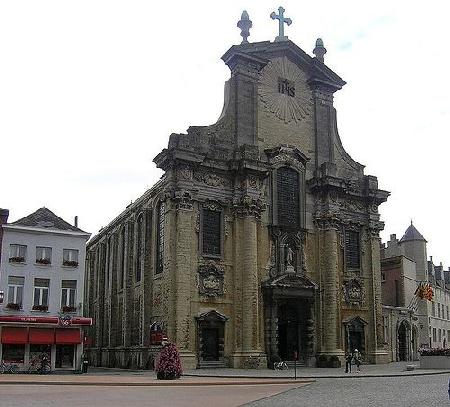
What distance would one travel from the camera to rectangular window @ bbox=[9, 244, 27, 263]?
3862 centimetres

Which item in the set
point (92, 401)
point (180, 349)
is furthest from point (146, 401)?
point (180, 349)

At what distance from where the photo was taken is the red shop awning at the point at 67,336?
38.2 meters

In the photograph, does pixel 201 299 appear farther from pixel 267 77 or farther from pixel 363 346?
pixel 267 77

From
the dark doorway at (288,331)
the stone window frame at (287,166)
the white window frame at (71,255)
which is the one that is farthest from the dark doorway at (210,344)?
the white window frame at (71,255)

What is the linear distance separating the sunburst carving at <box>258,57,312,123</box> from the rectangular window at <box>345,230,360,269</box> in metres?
8.94

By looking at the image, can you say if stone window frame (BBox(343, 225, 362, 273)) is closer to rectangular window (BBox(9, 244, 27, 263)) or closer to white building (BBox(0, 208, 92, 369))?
white building (BBox(0, 208, 92, 369))

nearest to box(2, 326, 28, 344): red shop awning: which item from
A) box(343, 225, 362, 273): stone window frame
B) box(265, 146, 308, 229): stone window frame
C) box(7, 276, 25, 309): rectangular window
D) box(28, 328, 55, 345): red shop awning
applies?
box(28, 328, 55, 345): red shop awning

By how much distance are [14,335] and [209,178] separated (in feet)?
48.3

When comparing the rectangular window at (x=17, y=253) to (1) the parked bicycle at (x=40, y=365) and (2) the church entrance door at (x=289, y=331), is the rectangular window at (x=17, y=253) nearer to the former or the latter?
(1) the parked bicycle at (x=40, y=365)

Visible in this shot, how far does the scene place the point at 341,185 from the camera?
1732 inches

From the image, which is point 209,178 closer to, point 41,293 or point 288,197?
point 288,197

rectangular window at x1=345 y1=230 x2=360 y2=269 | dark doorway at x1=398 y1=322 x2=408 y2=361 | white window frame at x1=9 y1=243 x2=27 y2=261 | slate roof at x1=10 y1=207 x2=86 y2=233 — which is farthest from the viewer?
dark doorway at x1=398 y1=322 x2=408 y2=361

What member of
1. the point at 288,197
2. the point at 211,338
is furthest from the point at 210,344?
the point at 288,197

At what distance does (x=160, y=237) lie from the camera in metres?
40.8
